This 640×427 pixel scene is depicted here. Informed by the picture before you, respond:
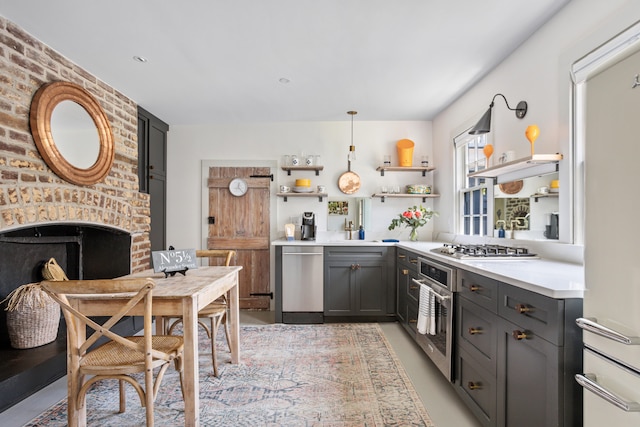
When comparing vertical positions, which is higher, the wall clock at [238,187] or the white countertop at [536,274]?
the wall clock at [238,187]

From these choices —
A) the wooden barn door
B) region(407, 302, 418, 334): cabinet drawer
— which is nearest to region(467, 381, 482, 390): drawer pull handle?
region(407, 302, 418, 334): cabinet drawer

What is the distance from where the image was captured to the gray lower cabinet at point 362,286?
393 cm

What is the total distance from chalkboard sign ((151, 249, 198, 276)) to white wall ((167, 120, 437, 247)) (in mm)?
2257

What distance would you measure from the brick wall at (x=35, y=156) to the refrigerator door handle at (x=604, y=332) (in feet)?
10.2

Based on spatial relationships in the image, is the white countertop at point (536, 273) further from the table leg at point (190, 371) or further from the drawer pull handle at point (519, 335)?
the table leg at point (190, 371)

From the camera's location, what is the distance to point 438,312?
2.55 metres

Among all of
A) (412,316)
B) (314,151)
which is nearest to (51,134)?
(314,151)

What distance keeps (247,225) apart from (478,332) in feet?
11.1

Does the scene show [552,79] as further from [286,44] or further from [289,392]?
[289,392]

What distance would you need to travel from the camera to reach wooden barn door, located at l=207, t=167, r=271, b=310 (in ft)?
15.4

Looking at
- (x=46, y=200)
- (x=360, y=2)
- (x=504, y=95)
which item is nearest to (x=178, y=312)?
(x=46, y=200)

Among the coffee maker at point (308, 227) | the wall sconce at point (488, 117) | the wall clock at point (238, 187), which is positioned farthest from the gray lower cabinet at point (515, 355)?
the wall clock at point (238, 187)

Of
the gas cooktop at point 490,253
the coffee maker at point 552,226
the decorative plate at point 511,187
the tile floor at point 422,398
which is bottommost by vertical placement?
the tile floor at point 422,398

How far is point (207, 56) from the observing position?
2801 mm
